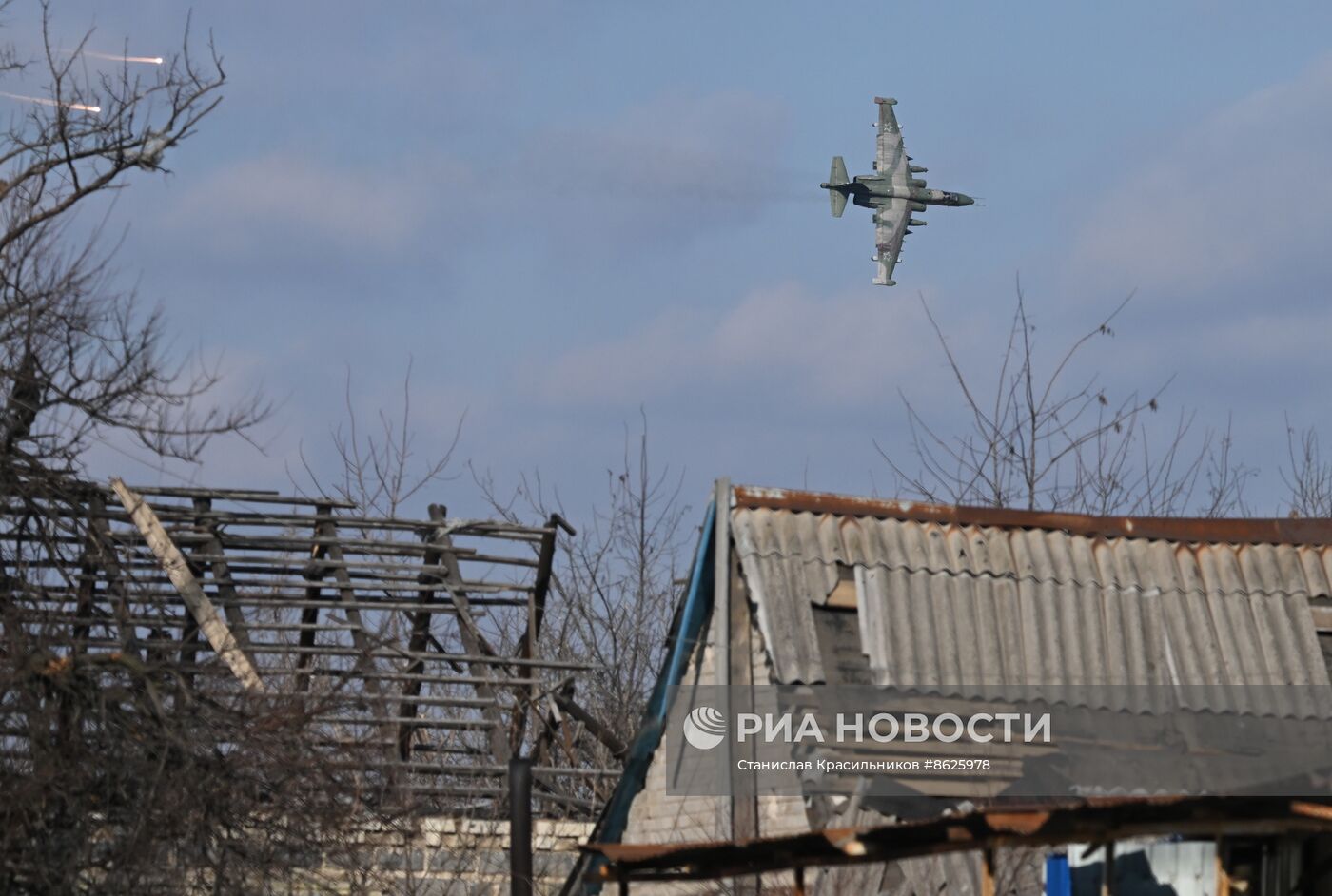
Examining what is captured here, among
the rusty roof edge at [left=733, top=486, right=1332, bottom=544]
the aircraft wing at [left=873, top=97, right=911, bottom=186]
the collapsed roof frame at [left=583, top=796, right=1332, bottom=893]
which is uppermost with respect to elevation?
the aircraft wing at [left=873, top=97, right=911, bottom=186]

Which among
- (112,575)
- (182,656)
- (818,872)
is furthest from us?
(182,656)

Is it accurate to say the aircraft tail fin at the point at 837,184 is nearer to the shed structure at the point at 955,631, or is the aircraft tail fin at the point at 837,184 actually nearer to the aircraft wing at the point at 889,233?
the aircraft wing at the point at 889,233

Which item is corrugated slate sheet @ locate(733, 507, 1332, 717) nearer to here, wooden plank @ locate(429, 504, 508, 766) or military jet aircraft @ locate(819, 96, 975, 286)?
wooden plank @ locate(429, 504, 508, 766)

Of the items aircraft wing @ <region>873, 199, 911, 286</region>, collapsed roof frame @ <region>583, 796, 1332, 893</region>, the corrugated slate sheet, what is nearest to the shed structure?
the corrugated slate sheet

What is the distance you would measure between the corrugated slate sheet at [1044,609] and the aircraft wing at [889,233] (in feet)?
92.1

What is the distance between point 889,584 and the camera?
41.6ft

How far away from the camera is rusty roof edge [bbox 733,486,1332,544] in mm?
13039

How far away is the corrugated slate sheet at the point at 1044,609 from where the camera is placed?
1232 cm

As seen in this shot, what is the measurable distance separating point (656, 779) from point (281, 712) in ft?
9.55

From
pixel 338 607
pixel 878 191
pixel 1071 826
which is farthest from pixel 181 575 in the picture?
pixel 878 191

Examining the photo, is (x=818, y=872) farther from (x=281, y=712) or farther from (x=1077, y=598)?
(x=281, y=712)

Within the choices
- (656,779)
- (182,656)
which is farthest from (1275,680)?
(182,656)

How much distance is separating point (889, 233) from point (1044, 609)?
29.4 m

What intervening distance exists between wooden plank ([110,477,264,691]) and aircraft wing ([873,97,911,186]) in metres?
27.6
